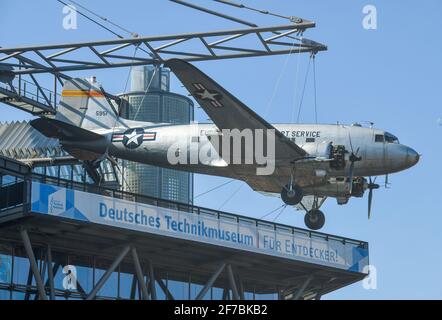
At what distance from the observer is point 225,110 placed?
51.3 metres

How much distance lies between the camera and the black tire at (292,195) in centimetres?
5144

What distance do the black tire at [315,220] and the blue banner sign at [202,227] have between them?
10.9 feet

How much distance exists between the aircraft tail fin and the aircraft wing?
9.14 meters

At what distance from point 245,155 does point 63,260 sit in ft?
35.2

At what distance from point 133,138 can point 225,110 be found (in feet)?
20.0

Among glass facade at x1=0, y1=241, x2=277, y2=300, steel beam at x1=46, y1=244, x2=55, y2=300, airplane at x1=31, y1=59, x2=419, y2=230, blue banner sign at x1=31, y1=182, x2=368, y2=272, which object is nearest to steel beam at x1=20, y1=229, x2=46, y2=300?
glass facade at x1=0, y1=241, x2=277, y2=300

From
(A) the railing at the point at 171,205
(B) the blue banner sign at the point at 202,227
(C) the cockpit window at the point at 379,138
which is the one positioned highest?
(C) the cockpit window at the point at 379,138

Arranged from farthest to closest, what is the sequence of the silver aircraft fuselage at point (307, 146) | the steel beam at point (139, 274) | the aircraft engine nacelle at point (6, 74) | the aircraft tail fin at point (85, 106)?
the aircraft engine nacelle at point (6, 74) < the aircraft tail fin at point (85, 106) < the steel beam at point (139, 274) < the silver aircraft fuselage at point (307, 146)

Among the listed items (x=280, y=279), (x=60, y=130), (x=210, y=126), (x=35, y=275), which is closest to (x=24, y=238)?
(x=35, y=275)

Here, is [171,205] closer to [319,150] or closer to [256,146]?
[256,146]

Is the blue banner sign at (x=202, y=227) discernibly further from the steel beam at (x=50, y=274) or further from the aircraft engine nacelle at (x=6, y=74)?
the aircraft engine nacelle at (x=6, y=74)

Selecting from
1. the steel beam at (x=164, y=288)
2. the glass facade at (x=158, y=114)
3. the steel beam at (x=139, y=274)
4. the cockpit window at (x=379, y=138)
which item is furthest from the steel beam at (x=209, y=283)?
the glass facade at (x=158, y=114)
